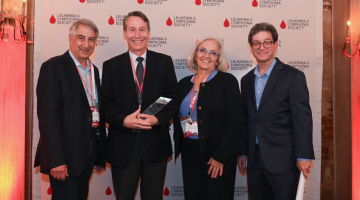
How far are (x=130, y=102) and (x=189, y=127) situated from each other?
1.89 feet

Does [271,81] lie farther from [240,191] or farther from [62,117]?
[240,191]

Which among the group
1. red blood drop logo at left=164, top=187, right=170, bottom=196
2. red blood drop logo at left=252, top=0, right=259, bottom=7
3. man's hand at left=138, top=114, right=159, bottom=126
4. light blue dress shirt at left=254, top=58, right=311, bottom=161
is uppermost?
red blood drop logo at left=252, top=0, right=259, bottom=7

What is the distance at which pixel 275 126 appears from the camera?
2.40m

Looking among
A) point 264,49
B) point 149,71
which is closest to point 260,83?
point 264,49

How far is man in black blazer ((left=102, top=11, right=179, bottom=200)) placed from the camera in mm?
2439

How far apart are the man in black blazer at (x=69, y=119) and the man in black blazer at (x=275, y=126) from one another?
4.55ft

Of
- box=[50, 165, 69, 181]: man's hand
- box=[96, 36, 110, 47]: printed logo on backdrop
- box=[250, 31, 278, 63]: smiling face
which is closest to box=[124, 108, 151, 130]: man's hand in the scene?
box=[50, 165, 69, 181]: man's hand

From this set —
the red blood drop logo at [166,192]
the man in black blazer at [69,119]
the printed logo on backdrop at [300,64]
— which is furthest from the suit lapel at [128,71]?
the printed logo on backdrop at [300,64]

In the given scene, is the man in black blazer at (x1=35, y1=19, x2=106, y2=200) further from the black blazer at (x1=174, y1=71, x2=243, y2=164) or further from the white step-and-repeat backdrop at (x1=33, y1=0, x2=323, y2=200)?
the white step-and-repeat backdrop at (x1=33, y1=0, x2=323, y2=200)

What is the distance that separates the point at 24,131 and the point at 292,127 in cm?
299

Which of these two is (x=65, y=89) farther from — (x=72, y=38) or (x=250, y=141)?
(x=250, y=141)

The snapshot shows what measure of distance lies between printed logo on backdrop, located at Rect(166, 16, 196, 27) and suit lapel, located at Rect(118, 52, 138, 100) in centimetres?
124

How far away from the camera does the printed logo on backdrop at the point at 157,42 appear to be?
12.0 ft

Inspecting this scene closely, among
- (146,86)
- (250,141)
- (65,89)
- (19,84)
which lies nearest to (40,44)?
(19,84)
